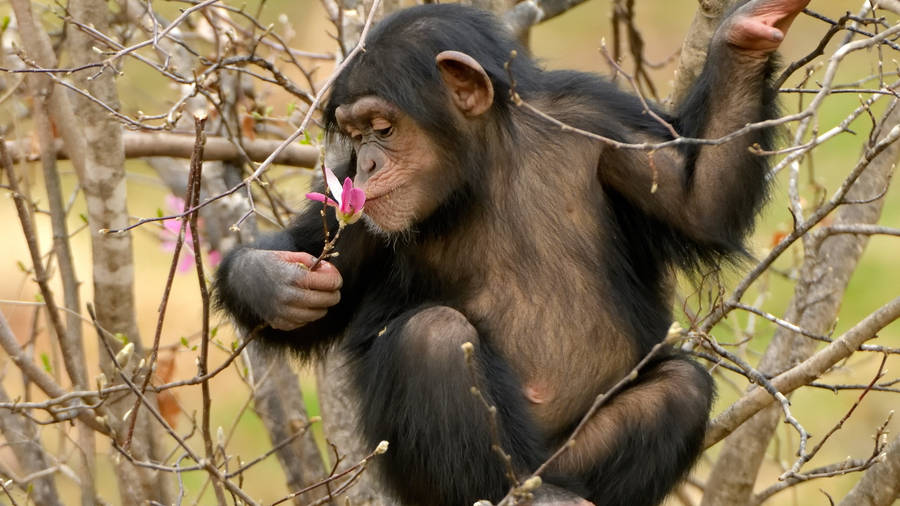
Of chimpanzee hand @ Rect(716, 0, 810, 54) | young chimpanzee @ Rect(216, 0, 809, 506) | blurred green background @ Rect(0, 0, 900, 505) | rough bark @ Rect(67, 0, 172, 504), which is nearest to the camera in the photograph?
chimpanzee hand @ Rect(716, 0, 810, 54)

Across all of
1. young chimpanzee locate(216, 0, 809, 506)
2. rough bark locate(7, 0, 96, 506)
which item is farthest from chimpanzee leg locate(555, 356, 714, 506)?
rough bark locate(7, 0, 96, 506)

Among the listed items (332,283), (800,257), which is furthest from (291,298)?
(800,257)

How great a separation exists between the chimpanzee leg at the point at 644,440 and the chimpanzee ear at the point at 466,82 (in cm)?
115

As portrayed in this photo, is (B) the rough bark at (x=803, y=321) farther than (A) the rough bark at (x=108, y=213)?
Yes

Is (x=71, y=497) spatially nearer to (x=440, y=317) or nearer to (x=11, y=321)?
(x=11, y=321)

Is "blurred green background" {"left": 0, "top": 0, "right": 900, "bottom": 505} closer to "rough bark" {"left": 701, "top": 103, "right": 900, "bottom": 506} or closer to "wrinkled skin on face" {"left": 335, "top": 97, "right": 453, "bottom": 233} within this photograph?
"rough bark" {"left": 701, "top": 103, "right": 900, "bottom": 506}

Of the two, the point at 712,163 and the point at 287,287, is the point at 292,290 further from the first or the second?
the point at 712,163

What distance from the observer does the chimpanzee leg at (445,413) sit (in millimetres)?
3965

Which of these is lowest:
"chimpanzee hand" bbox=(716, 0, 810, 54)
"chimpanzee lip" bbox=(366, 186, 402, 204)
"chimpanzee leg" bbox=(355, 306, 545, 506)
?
"chimpanzee leg" bbox=(355, 306, 545, 506)

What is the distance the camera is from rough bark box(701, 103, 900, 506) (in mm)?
4875

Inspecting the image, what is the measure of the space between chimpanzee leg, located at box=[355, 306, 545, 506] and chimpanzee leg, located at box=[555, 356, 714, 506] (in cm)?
20

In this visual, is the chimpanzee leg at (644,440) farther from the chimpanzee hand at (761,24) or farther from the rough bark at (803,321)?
the chimpanzee hand at (761,24)

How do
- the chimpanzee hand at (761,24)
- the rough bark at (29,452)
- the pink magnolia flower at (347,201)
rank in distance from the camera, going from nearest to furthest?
the pink magnolia flower at (347,201), the chimpanzee hand at (761,24), the rough bark at (29,452)

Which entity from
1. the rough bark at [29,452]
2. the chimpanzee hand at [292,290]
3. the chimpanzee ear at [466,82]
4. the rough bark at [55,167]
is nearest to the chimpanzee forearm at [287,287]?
the chimpanzee hand at [292,290]
